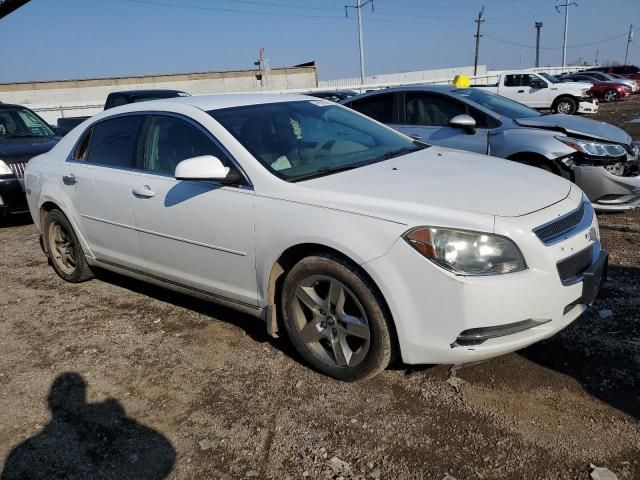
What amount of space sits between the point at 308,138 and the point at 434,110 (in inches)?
136

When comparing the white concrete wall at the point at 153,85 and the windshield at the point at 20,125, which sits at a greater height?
the windshield at the point at 20,125

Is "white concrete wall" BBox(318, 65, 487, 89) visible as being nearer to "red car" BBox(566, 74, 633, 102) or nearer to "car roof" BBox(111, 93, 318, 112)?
"red car" BBox(566, 74, 633, 102)

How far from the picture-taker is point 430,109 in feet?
21.9

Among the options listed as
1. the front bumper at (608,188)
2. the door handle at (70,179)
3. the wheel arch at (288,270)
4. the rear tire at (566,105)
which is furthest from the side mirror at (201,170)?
the rear tire at (566,105)

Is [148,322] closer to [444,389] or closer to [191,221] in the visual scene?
[191,221]

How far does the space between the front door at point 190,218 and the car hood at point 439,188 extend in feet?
1.75

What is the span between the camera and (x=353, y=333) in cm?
292

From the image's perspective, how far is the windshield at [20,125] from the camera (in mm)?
8070

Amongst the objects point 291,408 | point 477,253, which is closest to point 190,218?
point 291,408

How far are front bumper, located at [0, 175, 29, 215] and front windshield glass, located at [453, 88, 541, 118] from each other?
5677 mm

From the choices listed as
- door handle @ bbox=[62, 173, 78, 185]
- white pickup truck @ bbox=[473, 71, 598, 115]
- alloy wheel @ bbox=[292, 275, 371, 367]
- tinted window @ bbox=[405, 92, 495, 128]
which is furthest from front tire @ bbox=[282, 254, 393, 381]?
white pickup truck @ bbox=[473, 71, 598, 115]

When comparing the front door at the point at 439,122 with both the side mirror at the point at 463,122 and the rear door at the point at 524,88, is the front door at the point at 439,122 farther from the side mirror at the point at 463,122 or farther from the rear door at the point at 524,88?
the rear door at the point at 524,88

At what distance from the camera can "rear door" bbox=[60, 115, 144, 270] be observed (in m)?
4.02

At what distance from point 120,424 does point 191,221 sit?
128cm
